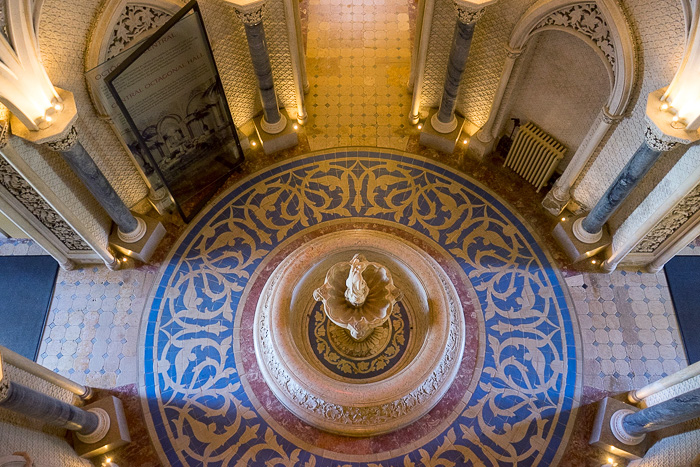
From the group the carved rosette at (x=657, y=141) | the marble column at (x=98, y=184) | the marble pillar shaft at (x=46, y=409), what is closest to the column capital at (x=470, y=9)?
the carved rosette at (x=657, y=141)

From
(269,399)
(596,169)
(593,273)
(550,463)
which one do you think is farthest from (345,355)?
(596,169)

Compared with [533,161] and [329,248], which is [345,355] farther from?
[533,161]

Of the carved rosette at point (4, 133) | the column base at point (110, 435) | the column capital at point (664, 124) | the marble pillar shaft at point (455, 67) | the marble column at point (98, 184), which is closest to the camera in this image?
the carved rosette at point (4, 133)

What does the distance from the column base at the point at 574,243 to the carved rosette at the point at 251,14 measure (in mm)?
5243

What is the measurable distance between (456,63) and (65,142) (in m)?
5.31

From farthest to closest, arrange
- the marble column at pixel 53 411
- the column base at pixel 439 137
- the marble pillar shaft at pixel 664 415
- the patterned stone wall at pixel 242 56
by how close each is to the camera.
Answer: the column base at pixel 439 137 → the patterned stone wall at pixel 242 56 → the marble pillar shaft at pixel 664 415 → the marble column at pixel 53 411

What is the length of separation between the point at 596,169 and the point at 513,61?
1945mm

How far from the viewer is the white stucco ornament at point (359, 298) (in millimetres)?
6137

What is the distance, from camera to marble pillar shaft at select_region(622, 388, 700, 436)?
5.36 meters

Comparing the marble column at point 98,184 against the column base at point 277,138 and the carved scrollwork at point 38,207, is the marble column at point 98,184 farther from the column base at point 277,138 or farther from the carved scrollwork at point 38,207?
the column base at point 277,138

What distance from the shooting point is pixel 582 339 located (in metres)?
7.43

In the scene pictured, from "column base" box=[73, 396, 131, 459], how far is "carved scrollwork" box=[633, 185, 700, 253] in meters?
7.35

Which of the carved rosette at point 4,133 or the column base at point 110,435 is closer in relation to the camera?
the carved rosette at point 4,133

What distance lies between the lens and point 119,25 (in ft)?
21.7
